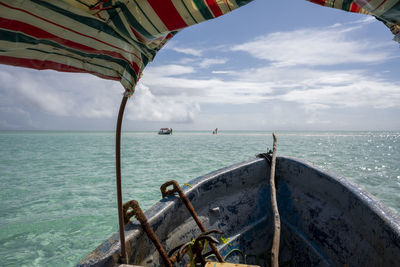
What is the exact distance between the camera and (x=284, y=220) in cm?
277

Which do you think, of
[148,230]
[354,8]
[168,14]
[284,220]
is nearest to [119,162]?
[148,230]

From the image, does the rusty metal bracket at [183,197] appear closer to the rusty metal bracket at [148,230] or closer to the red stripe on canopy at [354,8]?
the rusty metal bracket at [148,230]

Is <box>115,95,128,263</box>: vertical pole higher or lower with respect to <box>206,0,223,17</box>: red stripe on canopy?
lower

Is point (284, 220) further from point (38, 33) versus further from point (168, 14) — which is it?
point (38, 33)

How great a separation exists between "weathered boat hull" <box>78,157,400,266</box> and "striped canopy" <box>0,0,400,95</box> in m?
1.36

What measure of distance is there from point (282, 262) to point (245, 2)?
2.74 m

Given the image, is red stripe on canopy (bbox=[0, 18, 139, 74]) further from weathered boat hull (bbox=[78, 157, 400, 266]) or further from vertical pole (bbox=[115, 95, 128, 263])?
weathered boat hull (bbox=[78, 157, 400, 266])

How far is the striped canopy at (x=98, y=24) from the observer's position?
3.29 feet

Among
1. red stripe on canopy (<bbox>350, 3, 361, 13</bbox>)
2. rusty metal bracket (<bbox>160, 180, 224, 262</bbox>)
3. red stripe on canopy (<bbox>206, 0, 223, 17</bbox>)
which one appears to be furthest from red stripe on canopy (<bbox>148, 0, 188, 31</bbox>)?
rusty metal bracket (<bbox>160, 180, 224, 262</bbox>)

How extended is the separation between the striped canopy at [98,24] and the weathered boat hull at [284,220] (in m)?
1.36

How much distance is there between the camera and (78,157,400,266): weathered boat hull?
5.94 ft

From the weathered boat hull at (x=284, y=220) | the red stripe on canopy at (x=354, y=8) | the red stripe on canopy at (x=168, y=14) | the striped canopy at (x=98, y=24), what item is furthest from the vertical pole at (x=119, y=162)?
the red stripe on canopy at (x=354, y=8)

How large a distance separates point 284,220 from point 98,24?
114 inches

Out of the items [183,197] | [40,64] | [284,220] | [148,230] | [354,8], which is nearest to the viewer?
[354,8]
